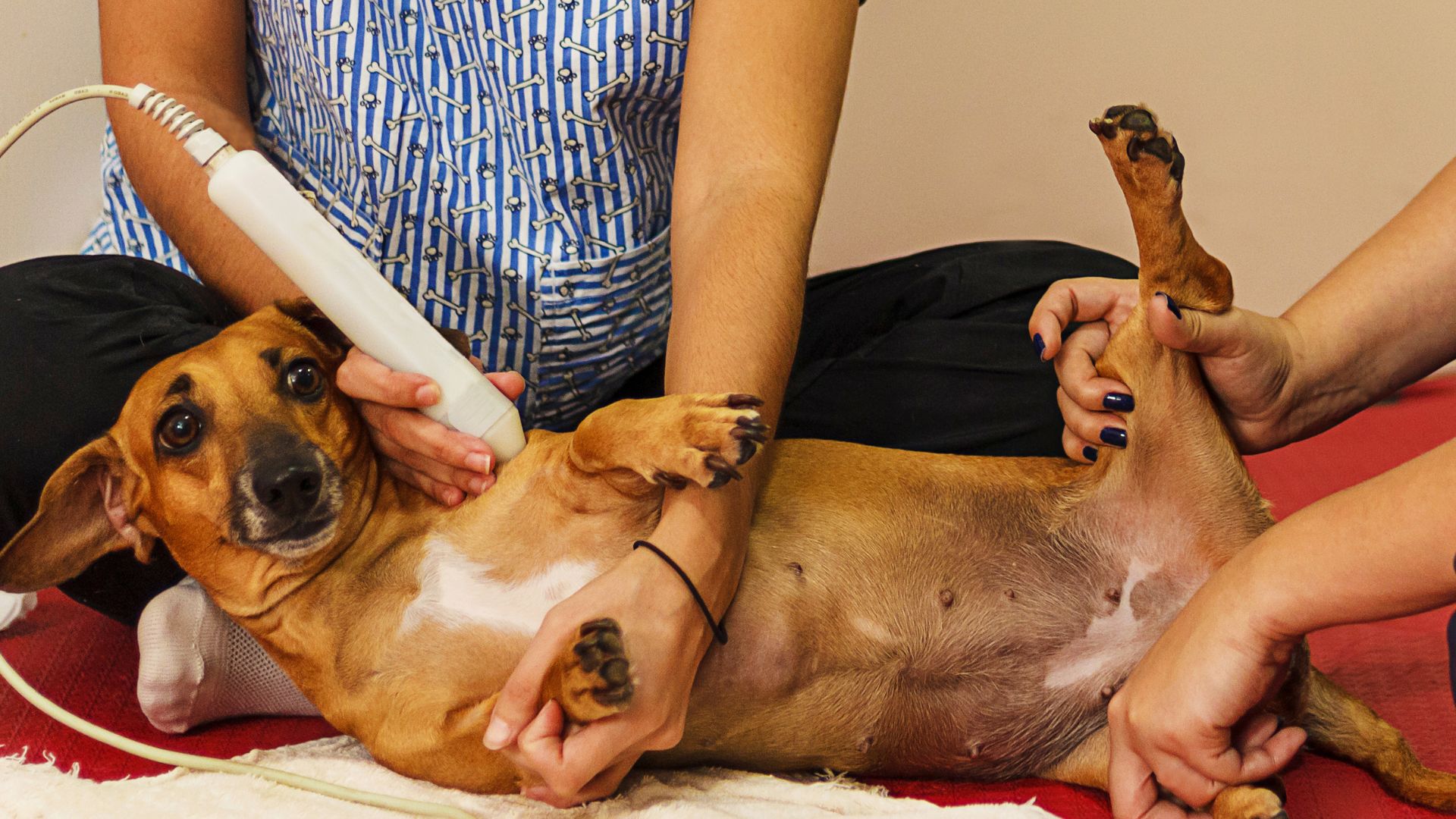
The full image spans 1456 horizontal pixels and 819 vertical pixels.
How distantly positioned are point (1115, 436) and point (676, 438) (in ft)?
2.28

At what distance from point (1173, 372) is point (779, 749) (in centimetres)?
77

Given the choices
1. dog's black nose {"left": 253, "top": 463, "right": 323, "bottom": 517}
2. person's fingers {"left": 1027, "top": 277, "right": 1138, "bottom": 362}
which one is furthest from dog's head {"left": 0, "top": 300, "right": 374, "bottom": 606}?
person's fingers {"left": 1027, "top": 277, "right": 1138, "bottom": 362}

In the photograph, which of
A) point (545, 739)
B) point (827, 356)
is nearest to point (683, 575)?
point (545, 739)

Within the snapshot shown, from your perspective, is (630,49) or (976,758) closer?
(976,758)

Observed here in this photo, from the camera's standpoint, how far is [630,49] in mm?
1693

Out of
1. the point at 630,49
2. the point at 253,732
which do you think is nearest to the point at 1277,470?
the point at 630,49

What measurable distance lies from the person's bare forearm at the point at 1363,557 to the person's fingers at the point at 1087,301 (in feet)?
1.76

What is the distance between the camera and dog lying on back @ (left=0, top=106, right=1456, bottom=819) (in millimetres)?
1455

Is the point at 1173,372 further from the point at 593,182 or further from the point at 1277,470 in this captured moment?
the point at 1277,470

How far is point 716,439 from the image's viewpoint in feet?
4.12

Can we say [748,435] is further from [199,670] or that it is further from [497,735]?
[199,670]

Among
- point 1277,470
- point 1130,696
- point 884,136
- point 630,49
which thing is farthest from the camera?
point 884,136

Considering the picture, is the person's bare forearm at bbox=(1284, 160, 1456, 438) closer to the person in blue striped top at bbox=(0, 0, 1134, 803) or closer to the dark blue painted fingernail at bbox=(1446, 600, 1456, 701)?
the person in blue striped top at bbox=(0, 0, 1134, 803)

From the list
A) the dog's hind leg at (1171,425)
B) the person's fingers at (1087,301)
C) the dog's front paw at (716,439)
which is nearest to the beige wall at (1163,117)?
the person's fingers at (1087,301)
